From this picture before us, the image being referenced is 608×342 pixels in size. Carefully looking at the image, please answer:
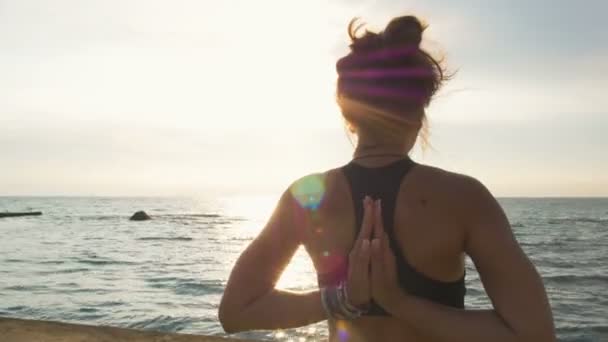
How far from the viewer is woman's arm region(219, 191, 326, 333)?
178 centimetres

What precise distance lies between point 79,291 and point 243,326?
16619 millimetres

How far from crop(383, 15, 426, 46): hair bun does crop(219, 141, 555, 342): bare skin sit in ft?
1.12

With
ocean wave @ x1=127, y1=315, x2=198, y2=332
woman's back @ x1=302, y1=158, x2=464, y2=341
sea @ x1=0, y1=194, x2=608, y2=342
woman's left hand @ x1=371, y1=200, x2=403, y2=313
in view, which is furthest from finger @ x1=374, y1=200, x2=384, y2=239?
ocean wave @ x1=127, y1=315, x2=198, y2=332

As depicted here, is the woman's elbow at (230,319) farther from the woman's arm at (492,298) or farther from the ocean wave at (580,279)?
the ocean wave at (580,279)

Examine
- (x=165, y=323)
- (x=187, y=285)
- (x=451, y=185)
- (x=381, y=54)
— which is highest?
(x=381, y=54)

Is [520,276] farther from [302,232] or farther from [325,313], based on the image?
[302,232]

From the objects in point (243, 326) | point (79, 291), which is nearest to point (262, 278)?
point (243, 326)

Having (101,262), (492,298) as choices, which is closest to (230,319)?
(492,298)

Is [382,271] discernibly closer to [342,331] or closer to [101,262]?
[342,331]

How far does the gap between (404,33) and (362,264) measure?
75 cm

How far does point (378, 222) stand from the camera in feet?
5.18

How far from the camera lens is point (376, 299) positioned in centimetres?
159

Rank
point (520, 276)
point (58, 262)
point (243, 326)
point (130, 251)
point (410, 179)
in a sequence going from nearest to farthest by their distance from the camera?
point (520, 276) < point (410, 179) < point (243, 326) < point (58, 262) < point (130, 251)

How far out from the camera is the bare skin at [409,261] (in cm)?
148
